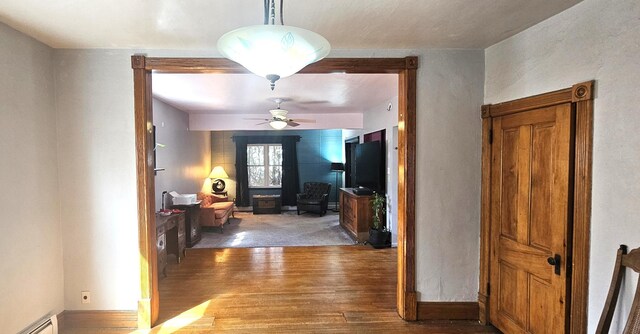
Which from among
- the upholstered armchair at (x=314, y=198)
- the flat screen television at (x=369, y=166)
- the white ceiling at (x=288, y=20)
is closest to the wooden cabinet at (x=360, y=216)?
the flat screen television at (x=369, y=166)

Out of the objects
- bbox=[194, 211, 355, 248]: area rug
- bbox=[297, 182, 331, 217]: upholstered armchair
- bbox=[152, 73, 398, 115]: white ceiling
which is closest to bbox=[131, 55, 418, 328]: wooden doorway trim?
bbox=[152, 73, 398, 115]: white ceiling

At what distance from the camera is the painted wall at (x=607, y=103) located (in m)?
1.68

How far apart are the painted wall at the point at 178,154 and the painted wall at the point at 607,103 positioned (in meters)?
5.25

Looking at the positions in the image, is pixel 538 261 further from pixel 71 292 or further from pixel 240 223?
pixel 240 223

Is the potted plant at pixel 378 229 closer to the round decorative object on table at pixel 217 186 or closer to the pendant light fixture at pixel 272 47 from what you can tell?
the pendant light fixture at pixel 272 47

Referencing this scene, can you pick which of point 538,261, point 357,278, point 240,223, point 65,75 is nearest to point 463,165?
point 538,261

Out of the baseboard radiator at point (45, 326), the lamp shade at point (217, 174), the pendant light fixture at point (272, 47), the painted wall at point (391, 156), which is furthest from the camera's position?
the lamp shade at point (217, 174)

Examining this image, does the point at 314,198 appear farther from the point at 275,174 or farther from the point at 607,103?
the point at 607,103

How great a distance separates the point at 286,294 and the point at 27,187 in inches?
99.1

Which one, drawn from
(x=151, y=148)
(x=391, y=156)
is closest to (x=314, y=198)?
(x=391, y=156)

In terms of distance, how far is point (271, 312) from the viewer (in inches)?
123

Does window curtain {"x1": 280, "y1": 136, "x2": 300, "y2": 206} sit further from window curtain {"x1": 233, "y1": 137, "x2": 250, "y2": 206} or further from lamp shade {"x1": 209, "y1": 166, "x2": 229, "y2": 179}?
lamp shade {"x1": 209, "y1": 166, "x2": 229, "y2": 179}

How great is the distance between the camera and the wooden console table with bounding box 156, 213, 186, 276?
4062mm

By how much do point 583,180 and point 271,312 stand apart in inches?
109
